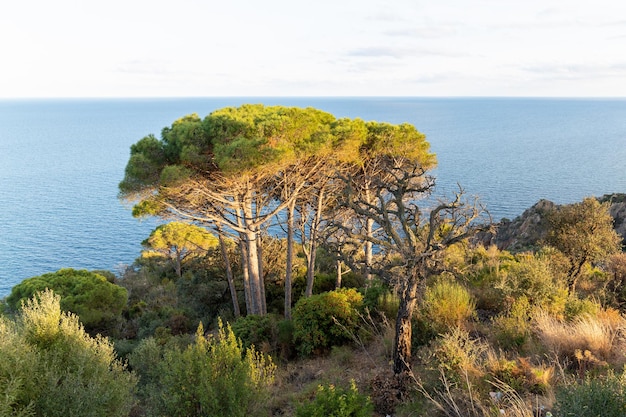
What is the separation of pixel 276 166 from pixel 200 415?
7.71 m

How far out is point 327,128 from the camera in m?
13.4

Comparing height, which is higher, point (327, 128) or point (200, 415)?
point (327, 128)

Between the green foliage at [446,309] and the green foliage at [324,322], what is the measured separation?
208 centimetres

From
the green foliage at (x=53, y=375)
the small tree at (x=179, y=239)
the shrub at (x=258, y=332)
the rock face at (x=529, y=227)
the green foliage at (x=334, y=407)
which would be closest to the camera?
the green foliage at (x=334, y=407)

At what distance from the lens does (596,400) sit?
405 cm

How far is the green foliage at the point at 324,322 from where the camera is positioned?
1013cm

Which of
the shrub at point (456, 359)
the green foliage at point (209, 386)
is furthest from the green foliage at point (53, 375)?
the shrub at point (456, 359)

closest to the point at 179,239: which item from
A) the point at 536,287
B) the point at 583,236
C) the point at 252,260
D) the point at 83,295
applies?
the point at 83,295

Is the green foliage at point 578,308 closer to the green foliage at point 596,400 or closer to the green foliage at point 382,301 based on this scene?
the green foliage at point 382,301

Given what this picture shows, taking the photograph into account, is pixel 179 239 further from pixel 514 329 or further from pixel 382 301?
pixel 514 329

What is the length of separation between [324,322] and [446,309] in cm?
309

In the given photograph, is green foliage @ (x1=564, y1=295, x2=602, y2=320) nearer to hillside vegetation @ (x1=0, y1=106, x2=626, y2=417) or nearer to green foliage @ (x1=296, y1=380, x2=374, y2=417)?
hillside vegetation @ (x1=0, y1=106, x2=626, y2=417)

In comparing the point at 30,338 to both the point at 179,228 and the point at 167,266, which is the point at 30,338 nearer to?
the point at 179,228

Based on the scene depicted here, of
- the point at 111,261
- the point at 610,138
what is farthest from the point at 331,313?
the point at 610,138
